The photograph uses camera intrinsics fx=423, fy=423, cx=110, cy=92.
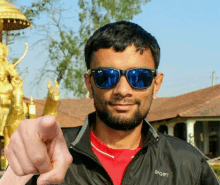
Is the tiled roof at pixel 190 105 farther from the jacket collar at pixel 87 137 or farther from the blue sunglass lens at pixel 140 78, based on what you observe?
the blue sunglass lens at pixel 140 78

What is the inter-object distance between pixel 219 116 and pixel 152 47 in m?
20.5

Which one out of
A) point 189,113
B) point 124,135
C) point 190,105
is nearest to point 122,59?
point 124,135

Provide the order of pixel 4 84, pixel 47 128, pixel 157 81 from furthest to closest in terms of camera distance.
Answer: pixel 4 84 → pixel 157 81 → pixel 47 128

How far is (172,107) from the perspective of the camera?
2617 cm

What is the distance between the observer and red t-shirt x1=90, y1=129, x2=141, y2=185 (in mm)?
2229

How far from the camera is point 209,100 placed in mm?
23422

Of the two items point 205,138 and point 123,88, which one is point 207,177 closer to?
point 123,88

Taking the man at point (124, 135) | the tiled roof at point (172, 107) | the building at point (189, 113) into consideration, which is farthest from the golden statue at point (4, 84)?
the man at point (124, 135)

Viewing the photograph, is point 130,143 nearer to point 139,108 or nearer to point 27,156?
point 139,108

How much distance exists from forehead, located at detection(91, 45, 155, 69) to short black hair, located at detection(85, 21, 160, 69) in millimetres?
23

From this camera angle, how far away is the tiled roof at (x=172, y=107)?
2198 cm

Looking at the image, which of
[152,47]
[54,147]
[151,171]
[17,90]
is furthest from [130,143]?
[17,90]

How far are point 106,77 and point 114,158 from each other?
44cm

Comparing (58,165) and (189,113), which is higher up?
(58,165)
